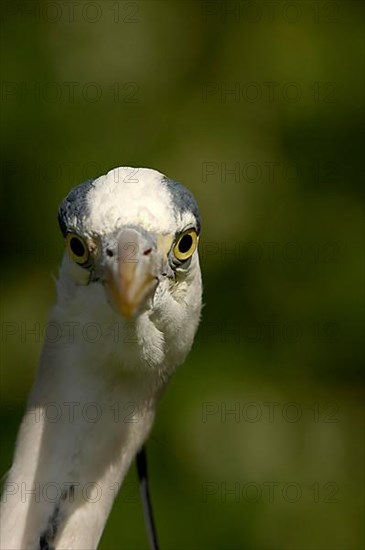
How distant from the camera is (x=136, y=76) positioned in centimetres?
425

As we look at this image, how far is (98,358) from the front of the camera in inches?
77.0

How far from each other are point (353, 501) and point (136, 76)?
1885 mm

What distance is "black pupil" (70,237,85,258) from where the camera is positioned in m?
1.87

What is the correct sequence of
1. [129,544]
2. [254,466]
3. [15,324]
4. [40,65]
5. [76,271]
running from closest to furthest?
[76,271], [129,544], [254,466], [15,324], [40,65]

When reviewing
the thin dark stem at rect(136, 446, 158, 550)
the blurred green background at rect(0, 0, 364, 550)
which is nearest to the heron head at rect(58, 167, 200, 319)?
the thin dark stem at rect(136, 446, 158, 550)

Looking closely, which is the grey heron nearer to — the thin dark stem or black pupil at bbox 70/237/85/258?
black pupil at bbox 70/237/85/258

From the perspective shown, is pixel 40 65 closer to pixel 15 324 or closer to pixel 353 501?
pixel 15 324

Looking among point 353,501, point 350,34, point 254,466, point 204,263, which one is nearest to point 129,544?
point 254,466

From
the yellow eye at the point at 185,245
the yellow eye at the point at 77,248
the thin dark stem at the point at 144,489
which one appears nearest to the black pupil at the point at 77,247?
the yellow eye at the point at 77,248

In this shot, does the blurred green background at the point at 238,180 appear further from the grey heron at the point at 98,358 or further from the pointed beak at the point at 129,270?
the pointed beak at the point at 129,270

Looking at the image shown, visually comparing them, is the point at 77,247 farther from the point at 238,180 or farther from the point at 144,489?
the point at 238,180

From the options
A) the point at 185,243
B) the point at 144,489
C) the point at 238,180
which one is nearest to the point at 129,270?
the point at 185,243

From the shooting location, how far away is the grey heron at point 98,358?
6.04ft

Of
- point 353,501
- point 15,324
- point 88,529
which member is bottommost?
point 353,501
